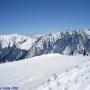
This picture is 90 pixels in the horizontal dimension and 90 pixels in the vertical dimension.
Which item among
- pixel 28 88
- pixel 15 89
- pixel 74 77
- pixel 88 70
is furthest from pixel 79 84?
pixel 15 89

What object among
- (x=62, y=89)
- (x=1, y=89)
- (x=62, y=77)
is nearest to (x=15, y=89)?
(x=1, y=89)

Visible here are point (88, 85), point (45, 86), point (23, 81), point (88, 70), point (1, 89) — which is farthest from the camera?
point (23, 81)

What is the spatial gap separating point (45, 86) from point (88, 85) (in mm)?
4069

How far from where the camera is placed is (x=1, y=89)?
20906mm

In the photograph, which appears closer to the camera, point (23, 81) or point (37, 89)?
point (37, 89)

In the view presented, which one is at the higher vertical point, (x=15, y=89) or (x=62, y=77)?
(x=62, y=77)

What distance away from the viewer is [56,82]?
18.2 m

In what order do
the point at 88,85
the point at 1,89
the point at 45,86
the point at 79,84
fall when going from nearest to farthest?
the point at 88,85 → the point at 79,84 → the point at 45,86 → the point at 1,89

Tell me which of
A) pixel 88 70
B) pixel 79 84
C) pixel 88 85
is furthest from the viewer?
pixel 88 70

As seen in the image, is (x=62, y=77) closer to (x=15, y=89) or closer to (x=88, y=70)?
(x=88, y=70)

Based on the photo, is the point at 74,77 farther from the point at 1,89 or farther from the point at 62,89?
the point at 1,89

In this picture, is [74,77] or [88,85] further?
[74,77]

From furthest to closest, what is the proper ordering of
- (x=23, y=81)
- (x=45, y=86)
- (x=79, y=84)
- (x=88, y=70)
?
(x=23, y=81) < (x=88, y=70) < (x=45, y=86) < (x=79, y=84)

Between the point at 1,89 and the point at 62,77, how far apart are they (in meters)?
6.08
